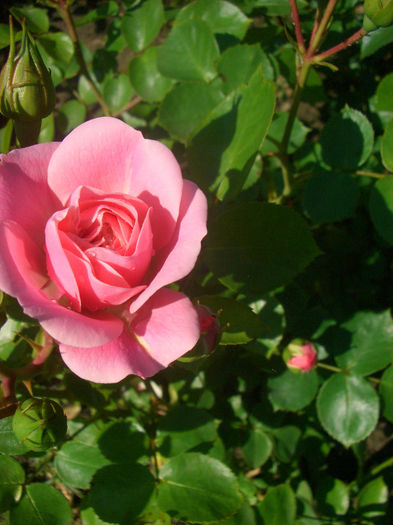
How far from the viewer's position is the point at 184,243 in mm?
566

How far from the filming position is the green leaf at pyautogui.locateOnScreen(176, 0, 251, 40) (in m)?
1.18

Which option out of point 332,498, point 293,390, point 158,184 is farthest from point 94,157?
point 332,498

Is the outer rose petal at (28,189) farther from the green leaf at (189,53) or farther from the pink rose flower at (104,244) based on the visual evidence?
the green leaf at (189,53)

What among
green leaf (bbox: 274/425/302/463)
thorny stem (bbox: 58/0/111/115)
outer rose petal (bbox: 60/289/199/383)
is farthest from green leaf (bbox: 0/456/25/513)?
thorny stem (bbox: 58/0/111/115)

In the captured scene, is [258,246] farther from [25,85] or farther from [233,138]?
[25,85]

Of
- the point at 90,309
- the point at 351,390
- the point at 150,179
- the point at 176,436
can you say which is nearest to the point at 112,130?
the point at 150,179

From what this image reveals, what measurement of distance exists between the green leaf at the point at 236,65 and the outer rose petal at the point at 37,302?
68 cm

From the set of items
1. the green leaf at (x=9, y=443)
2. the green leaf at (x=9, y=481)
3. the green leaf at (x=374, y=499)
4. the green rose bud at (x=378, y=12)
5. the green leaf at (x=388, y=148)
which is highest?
the green rose bud at (x=378, y=12)

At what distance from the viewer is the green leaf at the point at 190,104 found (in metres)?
1.11

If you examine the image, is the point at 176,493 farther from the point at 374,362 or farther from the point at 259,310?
the point at 374,362

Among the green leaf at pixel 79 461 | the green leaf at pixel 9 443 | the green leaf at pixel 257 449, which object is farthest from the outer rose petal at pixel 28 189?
the green leaf at pixel 257 449

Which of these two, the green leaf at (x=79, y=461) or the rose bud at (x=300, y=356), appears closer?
the green leaf at (x=79, y=461)

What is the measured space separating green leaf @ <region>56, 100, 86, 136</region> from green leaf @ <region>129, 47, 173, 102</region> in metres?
0.16

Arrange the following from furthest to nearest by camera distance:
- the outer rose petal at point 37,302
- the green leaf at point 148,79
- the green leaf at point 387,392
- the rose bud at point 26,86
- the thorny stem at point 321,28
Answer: the green leaf at point 148,79, the green leaf at point 387,392, the thorny stem at point 321,28, the rose bud at point 26,86, the outer rose petal at point 37,302
